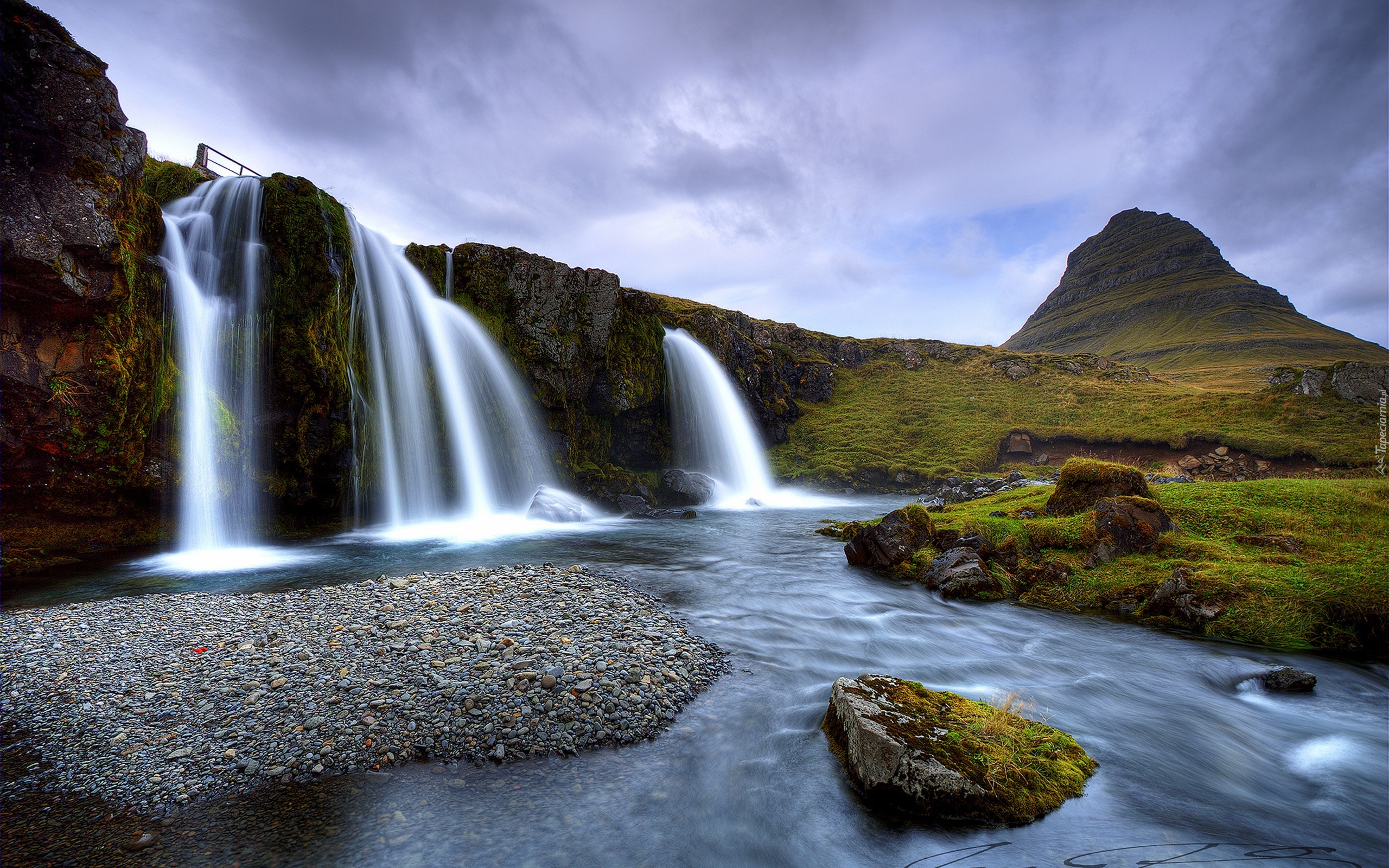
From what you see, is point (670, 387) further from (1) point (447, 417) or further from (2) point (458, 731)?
(2) point (458, 731)

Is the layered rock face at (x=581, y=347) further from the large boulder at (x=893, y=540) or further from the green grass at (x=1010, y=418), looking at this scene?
the large boulder at (x=893, y=540)

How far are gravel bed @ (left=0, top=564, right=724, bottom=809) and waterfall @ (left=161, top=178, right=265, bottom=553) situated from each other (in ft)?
23.9

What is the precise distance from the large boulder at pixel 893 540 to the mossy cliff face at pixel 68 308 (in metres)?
20.0

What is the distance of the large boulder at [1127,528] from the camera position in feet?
38.3

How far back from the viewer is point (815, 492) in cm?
4303

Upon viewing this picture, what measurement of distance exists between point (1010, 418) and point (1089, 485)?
4246 cm

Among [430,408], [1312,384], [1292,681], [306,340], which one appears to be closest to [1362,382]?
[1312,384]

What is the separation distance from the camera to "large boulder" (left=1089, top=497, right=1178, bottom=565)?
11672 millimetres

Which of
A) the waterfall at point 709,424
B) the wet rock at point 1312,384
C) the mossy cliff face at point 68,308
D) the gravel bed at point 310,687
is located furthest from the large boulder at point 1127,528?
the wet rock at point 1312,384

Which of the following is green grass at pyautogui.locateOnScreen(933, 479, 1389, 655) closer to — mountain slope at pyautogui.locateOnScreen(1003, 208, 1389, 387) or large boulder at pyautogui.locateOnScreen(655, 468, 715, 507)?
large boulder at pyautogui.locateOnScreen(655, 468, 715, 507)

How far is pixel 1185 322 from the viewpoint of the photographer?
139625 millimetres

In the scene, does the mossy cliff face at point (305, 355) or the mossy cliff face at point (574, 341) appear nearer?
the mossy cliff face at point (305, 355)

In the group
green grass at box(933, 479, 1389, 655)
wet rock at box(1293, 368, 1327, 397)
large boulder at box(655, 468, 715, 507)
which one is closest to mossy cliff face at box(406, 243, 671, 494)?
large boulder at box(655, 468, 715, 507)

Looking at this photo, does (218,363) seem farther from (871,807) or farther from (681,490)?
(681,490)
